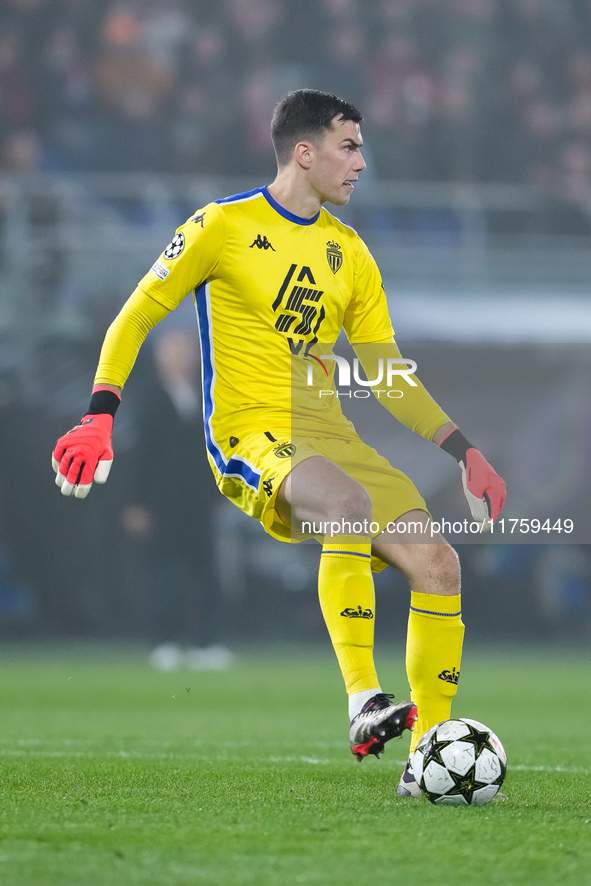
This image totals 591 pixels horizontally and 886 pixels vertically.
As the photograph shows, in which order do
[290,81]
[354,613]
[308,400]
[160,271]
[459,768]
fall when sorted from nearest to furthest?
[459,768] < [354,613] < [160,271] < [308,400] < [290,81]

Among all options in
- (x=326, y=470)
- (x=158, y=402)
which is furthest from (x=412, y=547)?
(x=158, y=402)

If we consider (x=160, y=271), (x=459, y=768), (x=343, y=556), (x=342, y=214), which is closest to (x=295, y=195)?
(x=160, y=271)

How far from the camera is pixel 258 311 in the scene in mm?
3688

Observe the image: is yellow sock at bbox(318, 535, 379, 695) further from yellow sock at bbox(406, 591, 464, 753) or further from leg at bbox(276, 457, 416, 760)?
yellow sock at bbox(406, 591, 464, 753)

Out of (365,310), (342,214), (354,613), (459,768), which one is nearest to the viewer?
(459,768)

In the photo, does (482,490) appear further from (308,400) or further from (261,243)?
(261,243)

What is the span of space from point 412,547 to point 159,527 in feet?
23.8

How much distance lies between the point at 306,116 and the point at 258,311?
65 cm

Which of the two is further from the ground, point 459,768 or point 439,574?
point 439,574

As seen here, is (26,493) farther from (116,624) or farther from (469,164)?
(469,164)

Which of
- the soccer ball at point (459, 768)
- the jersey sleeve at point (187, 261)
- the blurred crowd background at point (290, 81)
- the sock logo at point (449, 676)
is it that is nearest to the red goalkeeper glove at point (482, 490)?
the sock logo at point (449, 676)

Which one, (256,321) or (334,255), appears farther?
(334,255)

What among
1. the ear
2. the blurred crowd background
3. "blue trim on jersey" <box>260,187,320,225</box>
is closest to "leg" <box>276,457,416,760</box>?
"blue trim on jersey" <box>260,187,320,225</box>

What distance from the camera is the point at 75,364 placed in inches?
428
